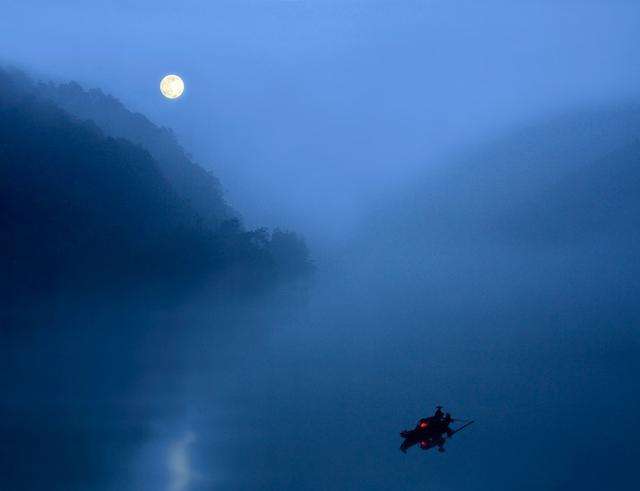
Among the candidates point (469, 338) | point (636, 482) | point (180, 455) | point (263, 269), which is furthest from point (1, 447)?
point (636, 482)

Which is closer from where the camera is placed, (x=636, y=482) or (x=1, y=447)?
(x=1, y=447)

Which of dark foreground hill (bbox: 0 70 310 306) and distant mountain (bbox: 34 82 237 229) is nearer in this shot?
dark foreground hill (bbox: 0 70 310 306)

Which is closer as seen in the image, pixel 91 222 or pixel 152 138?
pixel 91 222

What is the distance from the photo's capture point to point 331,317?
37844 mm

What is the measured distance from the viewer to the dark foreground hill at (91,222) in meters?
28.1

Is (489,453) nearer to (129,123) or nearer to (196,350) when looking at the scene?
(196,350)

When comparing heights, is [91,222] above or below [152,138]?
below

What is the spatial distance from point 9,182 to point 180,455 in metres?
18.1

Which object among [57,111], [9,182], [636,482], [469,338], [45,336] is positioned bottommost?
[636,482]

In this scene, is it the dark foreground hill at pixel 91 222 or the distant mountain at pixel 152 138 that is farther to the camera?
the distant mountain at pixel 152 138

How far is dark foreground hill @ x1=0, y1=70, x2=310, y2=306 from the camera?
2806 centimetres

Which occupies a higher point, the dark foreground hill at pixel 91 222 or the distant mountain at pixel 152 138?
the distant mountain at pixel 152 138

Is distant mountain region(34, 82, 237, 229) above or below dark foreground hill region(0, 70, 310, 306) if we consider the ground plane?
above

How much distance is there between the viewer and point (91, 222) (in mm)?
29516
